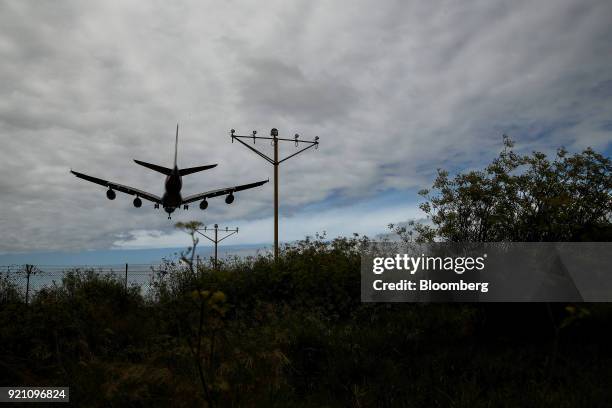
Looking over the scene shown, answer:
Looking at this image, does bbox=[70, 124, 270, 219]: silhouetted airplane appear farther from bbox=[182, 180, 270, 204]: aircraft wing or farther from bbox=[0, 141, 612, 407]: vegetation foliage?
bbox=[0, 141, 612, 407]: vegetation foliage

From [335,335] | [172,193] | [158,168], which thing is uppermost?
[158,168]

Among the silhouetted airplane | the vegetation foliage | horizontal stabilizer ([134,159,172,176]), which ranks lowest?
the vegetation foliage

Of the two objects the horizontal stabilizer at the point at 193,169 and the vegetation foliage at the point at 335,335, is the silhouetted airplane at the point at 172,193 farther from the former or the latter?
the vegetation foliage at the point at 335,335

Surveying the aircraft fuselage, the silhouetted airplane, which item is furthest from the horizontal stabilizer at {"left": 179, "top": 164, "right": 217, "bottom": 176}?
the aircraft fuselage

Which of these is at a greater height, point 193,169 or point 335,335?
point 193,169

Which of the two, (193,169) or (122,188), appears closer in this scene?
(122,188)

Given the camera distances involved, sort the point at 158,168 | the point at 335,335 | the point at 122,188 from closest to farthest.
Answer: the point at 335,335 → the point at 122,188 → the point at 158,168

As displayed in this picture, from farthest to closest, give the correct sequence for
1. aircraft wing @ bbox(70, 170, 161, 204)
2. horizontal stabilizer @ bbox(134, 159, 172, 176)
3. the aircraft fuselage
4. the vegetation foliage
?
1. horizontal stabilizer @ bbox(134, 159, 172, 176)
2. the aircraft fuselage
3. aircraft wing @ bbox(70, 170, 161, 204)
4. the vegetation foliage

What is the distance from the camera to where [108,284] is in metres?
13.1

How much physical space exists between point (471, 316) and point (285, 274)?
16.4 feet

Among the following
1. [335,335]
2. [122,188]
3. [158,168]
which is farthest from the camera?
[158,168]

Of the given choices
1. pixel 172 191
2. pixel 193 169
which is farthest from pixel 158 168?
pixel 172 191

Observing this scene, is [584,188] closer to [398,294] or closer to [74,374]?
[398,294]

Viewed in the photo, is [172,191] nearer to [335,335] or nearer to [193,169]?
[193,169]
